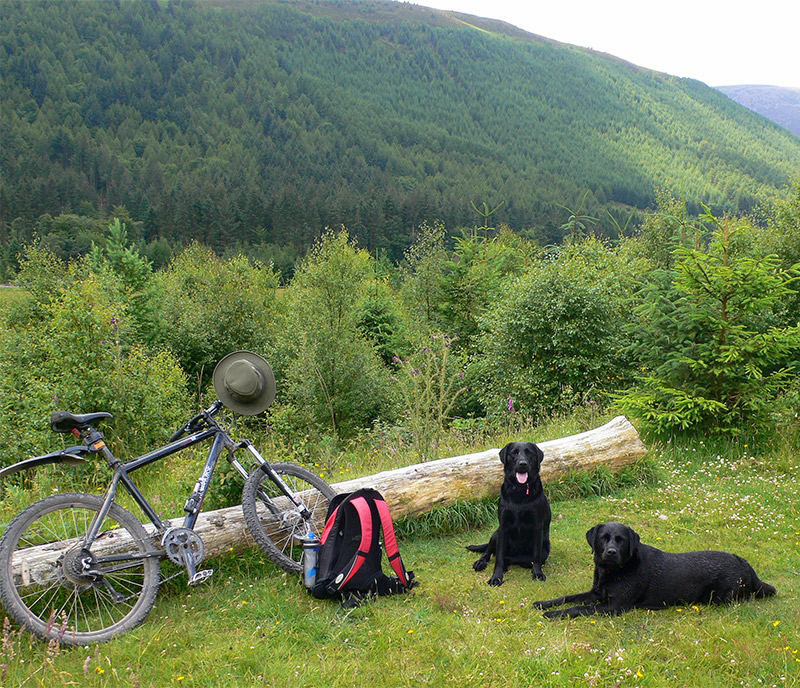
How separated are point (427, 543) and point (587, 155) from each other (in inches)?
7954

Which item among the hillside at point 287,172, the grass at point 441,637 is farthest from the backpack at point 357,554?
the hillside at point 287,172

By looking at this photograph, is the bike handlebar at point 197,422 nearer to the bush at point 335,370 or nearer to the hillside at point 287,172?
the bush at point 335,370

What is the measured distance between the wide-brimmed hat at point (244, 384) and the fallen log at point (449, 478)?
898 millimetres

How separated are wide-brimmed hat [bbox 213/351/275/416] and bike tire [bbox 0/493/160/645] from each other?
1.18m

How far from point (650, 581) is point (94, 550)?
3.99 meters

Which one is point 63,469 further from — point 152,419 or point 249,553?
point 152,419

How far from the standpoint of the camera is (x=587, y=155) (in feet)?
619

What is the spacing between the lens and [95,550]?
4199mm

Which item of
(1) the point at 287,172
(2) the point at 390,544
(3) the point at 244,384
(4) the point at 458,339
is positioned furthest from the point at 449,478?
(1) the point at 287,172

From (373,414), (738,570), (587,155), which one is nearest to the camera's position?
(738,570)

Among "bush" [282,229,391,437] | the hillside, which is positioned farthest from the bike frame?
the hillside

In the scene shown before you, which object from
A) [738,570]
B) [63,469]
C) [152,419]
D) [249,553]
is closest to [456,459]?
[249,553]

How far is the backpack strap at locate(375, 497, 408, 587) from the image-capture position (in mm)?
4672

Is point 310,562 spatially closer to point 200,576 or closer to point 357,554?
point 357,554
